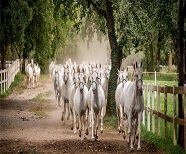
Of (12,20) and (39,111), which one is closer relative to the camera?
(39,111)

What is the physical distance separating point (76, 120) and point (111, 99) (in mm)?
3539

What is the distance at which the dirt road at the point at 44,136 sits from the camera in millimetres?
12023

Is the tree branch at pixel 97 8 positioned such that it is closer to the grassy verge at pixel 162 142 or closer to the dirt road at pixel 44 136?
the dirt road at pixel 44 136

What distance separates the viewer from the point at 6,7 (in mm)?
23062

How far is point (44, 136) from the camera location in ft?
47.1

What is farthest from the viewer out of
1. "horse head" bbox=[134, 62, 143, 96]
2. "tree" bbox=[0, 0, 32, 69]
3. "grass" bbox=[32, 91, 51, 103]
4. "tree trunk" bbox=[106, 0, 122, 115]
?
"grass" bbox=[32, 91, 51, 103]

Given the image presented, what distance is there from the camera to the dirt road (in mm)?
12023

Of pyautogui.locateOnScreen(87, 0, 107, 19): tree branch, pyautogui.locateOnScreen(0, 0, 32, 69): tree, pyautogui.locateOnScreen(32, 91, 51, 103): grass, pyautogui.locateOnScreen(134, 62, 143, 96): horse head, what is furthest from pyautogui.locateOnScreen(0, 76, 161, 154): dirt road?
pyautogui.locateOnScreen(87, 0, 107, 19): tree branch

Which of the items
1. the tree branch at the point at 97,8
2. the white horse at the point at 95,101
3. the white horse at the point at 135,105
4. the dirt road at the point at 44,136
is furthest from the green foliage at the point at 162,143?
the tree branch at the point at 97,8

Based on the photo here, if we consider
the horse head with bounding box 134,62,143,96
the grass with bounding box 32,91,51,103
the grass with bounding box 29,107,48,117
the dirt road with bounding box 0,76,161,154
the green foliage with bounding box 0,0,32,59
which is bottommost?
the dirt road with bounding box 0,76,161,154

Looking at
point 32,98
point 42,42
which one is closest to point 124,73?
point 32,98

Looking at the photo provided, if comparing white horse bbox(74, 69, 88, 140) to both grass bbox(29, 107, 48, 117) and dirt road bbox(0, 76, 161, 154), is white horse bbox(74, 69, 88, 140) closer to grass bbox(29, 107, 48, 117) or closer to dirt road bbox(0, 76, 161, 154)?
dirt road bbox(0, 76, 161, 154)

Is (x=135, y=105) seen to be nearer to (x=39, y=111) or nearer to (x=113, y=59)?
(x=113, y=59)

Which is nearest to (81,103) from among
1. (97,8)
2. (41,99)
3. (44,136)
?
(44,136)
